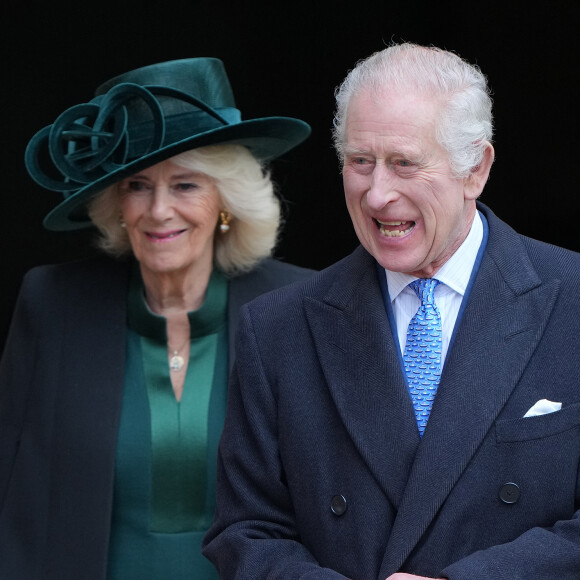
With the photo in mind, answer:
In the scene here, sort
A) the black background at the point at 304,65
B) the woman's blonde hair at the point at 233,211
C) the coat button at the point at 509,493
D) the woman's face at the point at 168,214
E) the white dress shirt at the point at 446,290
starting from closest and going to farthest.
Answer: the coat button at the point at 509,493 < the white dress shirt at the point at 446,290 < the woman's face at the point at 168,214 < the woman's blonde hair at the point at 233,211 < the black background at the point at 304,65

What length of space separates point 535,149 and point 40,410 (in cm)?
219

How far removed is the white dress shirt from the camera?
2643 mm

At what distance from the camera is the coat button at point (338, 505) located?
256cm

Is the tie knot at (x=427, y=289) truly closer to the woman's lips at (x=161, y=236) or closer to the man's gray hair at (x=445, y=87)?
the man's gray hair at (x=445, y=87)

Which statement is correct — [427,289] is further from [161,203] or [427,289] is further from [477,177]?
[161,203]

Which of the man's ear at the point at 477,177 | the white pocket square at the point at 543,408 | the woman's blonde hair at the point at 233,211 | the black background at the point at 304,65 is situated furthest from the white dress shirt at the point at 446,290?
the black background at the point at 304,65

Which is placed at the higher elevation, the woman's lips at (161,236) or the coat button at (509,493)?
the woman's lips at (161,236)

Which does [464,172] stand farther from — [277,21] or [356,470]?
[277,21]

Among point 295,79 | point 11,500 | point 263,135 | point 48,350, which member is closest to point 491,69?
point 295,79

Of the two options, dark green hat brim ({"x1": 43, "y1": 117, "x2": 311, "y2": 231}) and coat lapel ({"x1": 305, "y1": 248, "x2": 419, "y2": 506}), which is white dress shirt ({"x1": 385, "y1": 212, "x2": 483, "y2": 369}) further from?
dark green hat brim ({"x1": 43, "y1": 117, "x2": 311, "y2": 231})

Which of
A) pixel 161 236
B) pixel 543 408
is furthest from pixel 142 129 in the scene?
pixel 543 408

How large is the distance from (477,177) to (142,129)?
1.35 metres

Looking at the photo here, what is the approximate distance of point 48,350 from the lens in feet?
11.9

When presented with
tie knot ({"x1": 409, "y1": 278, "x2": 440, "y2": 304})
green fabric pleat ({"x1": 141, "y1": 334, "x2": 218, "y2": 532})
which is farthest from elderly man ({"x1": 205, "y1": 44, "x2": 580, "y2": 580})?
green fabric pleat ({"x1": 141, "y1": 334, "x2": 218, "y2": 532})
